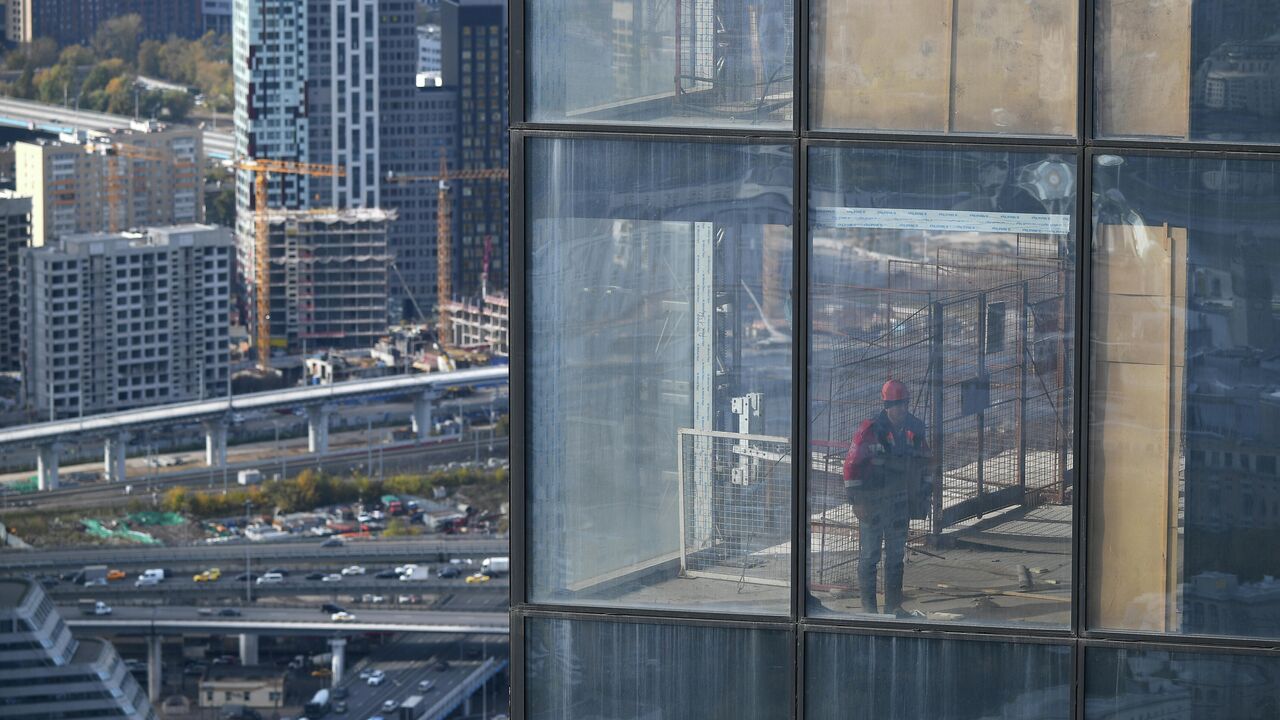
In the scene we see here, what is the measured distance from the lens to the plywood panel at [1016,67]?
18.3 ft

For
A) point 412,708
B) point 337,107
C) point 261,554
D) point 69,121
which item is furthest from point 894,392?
point 69,121

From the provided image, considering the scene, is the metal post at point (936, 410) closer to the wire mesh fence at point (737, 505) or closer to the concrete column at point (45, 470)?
the wire mesh fence at point (737, 505)

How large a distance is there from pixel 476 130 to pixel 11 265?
31.0 metres

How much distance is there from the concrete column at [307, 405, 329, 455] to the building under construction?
6125mm

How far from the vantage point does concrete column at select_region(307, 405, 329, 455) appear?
101 metres

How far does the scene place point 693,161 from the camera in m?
5.72

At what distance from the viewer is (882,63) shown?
567 centimetres

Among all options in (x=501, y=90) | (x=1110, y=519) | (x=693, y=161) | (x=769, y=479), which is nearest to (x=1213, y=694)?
(x=1110, y=519)

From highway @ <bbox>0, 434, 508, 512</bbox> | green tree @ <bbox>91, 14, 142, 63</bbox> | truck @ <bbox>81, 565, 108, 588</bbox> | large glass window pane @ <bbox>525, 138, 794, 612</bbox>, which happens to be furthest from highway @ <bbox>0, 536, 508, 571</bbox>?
large glass window pane @ <bbox>525, 138, 794, 612</bbox>

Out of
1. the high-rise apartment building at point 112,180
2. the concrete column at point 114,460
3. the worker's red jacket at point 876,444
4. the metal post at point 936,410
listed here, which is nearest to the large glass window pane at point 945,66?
the metal post at point 936,410

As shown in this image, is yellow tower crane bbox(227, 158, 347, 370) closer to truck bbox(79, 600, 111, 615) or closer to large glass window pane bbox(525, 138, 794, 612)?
truck bbox(79, 600, 111, 615)

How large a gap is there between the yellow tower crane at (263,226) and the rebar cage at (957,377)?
103m

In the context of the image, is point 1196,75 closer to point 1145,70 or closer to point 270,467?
point 1145,70

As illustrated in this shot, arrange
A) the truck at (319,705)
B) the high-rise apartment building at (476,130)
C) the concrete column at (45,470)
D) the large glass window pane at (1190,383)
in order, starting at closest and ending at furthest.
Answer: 1. the large glass window pane at (1190,383)
2. the truck at (319,705)
3. the concrete column at (45,470)
4. the high-rise apartment building at (476,130)
